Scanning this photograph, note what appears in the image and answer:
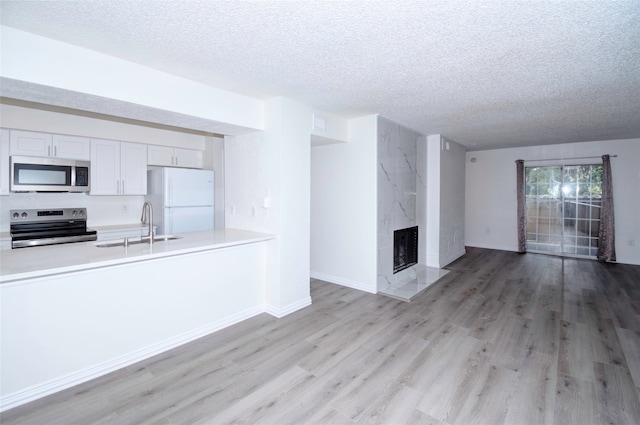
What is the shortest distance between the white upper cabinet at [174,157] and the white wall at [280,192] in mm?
1843

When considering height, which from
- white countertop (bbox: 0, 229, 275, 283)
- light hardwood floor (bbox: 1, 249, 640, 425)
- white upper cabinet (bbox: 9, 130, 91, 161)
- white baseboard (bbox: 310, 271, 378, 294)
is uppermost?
white upper cabinet (bbox: 9, 130, 91, 161)

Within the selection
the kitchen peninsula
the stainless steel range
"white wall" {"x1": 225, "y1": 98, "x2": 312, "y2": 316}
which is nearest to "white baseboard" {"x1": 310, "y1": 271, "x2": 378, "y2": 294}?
"white wall" {"x1": 225, "y1": 98, "x2": 312, "y2": 316}

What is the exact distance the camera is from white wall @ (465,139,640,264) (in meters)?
5.89

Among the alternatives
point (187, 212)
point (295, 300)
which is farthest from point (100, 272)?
point (187, 212)

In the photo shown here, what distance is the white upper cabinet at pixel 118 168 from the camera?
4250 mm

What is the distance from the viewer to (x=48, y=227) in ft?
12.8

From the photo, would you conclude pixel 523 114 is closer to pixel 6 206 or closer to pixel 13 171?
pixel 13 171

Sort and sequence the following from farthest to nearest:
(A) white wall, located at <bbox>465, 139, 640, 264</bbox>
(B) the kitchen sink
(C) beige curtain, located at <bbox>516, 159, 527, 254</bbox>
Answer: (C) beige curtain, located at <bbox>516, 159, 527, 254</bbox>
(A) white wall, located at <bbox>465, 139, 640, 264</bbox>
(B) the kitchen sink

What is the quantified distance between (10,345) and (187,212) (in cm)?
295

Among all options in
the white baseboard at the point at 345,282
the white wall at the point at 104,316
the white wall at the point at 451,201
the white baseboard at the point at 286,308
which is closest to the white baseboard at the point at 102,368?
the white wall at the point at 104,316

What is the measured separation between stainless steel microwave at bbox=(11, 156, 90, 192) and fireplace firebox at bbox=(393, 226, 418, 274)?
15.0 feet

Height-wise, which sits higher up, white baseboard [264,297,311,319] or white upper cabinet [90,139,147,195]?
white upper cabinet [90,139,147,195]

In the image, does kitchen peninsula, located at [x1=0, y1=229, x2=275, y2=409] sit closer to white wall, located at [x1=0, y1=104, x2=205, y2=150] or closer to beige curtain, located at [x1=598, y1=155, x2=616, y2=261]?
white wall, located at [x1=0, y1=104, x2=205, y2=150]

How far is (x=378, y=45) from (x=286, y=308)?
277cm
